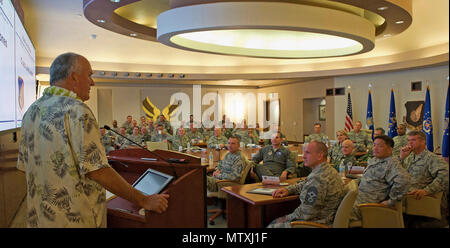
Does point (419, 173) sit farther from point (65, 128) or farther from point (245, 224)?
point (65, 128)

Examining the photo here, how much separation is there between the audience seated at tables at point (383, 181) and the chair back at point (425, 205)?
58 cm

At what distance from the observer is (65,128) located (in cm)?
145

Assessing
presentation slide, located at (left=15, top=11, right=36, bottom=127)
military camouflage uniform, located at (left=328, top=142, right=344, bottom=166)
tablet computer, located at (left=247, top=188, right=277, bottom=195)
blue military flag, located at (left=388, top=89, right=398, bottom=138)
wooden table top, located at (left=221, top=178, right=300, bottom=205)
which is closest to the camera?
wooden table top, located at (left=221, top=178, right=300, bottom=205)

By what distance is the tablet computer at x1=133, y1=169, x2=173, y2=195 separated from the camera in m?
1.84

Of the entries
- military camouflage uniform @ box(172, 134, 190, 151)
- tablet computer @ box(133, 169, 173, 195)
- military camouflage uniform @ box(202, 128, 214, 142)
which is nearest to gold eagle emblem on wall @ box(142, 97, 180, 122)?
military camouflage uniform @ box(202, 128, 214, 142)

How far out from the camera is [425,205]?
144 inches

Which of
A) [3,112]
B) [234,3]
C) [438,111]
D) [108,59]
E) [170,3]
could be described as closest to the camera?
[3,112]

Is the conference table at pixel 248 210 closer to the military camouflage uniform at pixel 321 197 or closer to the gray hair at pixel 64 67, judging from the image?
the military camouflage uniform at pixel 321 197

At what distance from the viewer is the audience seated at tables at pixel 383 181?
3.23 metres

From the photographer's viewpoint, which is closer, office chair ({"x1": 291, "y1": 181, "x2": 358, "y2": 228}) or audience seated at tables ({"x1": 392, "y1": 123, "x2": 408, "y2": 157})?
office chair ({"x1": 291, "y1": 181, "x2": 358, "y2": 228})

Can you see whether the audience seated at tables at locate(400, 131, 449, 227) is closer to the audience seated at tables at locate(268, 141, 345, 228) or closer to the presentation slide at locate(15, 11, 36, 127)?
the audience seated at tables at locate(268, 141, 345, 228)

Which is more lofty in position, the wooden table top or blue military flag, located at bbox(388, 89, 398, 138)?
blue military flag, located at bbox(388, 89, 398, 138)
